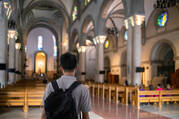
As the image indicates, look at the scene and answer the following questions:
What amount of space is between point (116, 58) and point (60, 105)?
28.6 m

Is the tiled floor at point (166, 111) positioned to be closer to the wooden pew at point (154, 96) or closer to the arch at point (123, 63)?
the wooden pew at point (154, 96)

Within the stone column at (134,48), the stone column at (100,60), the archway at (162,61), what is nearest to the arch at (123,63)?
the archway at (162,61)

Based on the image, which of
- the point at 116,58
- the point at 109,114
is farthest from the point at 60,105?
the point at 116,58

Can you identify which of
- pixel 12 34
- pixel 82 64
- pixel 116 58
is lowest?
pixel 82 64

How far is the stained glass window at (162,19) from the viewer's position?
19625 millimetres

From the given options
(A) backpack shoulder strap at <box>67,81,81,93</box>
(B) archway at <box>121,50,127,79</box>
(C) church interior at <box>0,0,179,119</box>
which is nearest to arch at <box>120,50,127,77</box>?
(B) archway at <box>121,50,127,79</box>

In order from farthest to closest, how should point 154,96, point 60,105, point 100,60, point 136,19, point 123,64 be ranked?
point 123,64
point 100,60
point 136,19
point 154,96
point 60,105

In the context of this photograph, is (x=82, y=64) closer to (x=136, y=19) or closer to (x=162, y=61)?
(x=162, y=61)

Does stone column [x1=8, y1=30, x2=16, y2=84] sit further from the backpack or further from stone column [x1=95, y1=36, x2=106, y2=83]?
the backpack

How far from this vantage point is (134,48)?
1388cm

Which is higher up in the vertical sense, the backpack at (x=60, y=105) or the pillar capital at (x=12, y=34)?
the pillar capital at (x=12, y=34)

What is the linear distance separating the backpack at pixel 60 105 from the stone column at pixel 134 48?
12003 mm

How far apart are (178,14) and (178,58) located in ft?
12.4

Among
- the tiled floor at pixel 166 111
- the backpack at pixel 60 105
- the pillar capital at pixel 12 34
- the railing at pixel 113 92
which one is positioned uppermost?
the pillar capital at pixel 12 34
